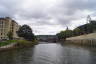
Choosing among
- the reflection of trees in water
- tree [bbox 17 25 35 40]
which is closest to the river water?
the reflection of trees in water

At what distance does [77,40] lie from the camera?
427 ft

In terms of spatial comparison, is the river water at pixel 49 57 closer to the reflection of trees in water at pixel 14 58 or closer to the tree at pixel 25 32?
the reflection of trees in water at pixel 14 58

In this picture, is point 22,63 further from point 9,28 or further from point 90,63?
point 9,28

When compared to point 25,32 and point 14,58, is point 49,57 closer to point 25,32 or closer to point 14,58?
point 14,58

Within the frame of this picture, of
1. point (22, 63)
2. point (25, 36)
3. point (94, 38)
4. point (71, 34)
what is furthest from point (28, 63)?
point (71, 34)

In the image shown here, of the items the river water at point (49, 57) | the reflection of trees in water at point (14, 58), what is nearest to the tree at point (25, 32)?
the river water at point (49, 57)

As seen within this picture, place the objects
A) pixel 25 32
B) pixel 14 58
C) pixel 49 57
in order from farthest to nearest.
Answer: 1. pixel 25 32
2. pixel 49 57
3. pixel 14 58

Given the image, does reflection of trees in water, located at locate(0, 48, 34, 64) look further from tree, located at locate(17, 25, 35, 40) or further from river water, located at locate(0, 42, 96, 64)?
tree, located at locate(17, 25, 35, 40)

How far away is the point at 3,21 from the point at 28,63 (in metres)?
101

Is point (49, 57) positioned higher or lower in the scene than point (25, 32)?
lower

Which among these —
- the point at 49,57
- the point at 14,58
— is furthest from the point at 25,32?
the point at 49,57

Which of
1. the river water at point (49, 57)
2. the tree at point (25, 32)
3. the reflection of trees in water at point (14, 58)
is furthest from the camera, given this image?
the tree at point (25, 32)

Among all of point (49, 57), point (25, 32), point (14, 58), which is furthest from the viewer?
point (25, 32)

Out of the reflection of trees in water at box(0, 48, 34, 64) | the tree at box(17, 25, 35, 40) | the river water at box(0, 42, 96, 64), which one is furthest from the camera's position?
the tree at box(17, 25, 35, 40)
